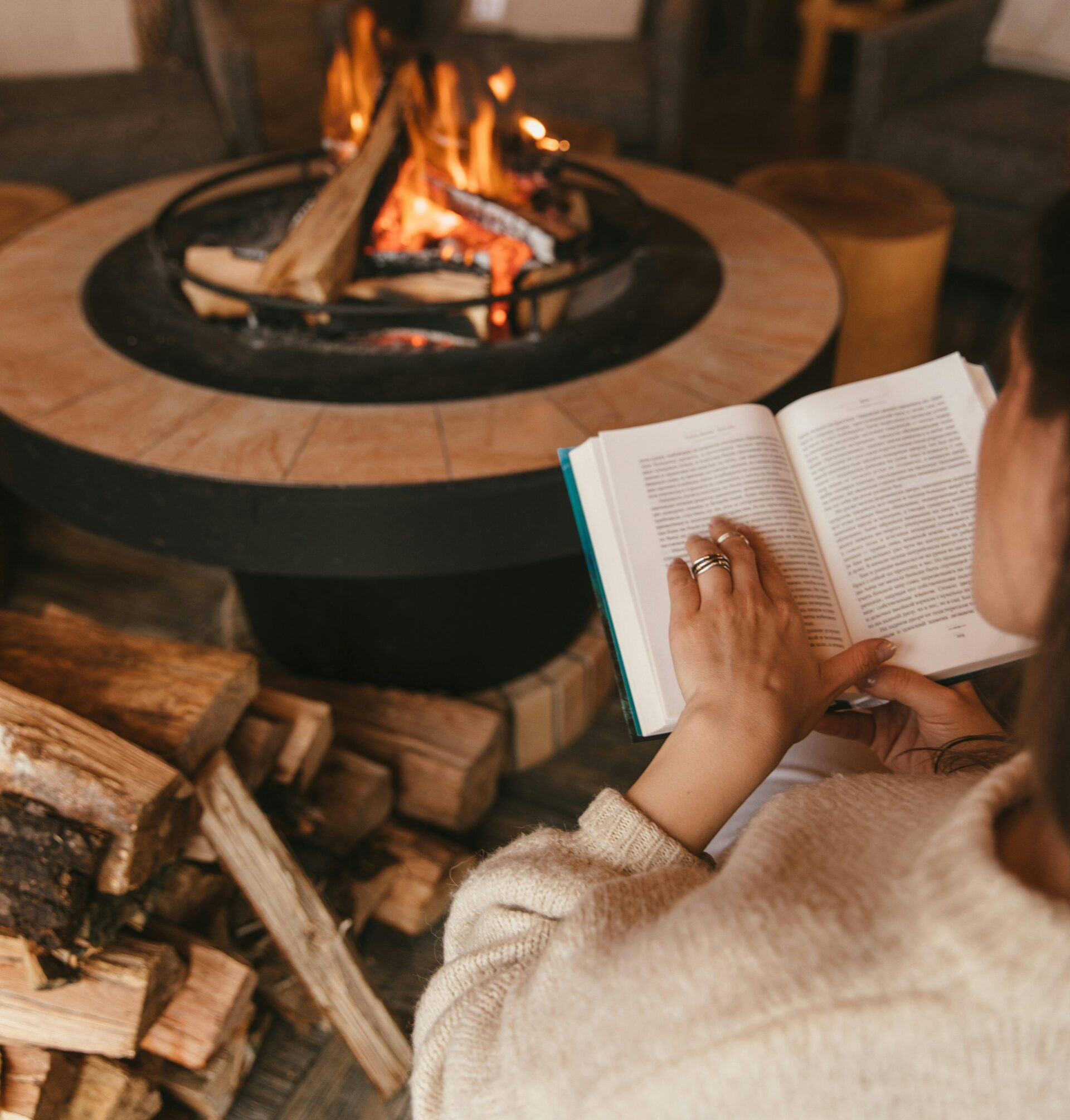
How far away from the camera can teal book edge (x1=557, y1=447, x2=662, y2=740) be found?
754 millimetres

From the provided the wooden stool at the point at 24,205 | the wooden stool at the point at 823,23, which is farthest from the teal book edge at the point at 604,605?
the wooden stool at the point at 823,23

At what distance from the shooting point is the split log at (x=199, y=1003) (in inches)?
39.4

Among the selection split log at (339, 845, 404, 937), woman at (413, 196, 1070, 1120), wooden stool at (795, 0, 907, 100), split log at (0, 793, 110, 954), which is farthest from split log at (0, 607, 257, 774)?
wooden stool at (795, 0, 907, 100)

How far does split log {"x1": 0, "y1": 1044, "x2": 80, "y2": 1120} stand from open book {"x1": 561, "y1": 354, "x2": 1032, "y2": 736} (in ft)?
2.13

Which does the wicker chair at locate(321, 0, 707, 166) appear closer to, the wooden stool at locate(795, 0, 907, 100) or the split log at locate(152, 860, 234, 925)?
the wooden stool at locate(795, 0, 907, 100)

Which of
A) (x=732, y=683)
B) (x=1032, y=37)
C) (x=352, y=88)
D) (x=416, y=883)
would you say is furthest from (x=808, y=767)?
(x=1032, y=37)

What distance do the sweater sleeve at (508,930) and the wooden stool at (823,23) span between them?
13.7ft

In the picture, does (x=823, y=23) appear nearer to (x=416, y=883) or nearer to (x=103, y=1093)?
(x=416, y=883)

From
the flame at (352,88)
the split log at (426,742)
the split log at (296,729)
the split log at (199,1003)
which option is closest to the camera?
the split log at (199,1003)

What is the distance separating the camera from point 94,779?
84cm

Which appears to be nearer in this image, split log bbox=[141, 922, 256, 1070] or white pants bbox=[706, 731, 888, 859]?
white pants bbox=[706, 731, 888, 859]

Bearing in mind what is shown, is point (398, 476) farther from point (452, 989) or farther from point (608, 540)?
point (452, 989)

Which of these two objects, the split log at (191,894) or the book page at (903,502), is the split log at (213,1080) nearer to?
the split log at (191,894)

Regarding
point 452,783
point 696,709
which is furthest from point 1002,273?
point 696,709
